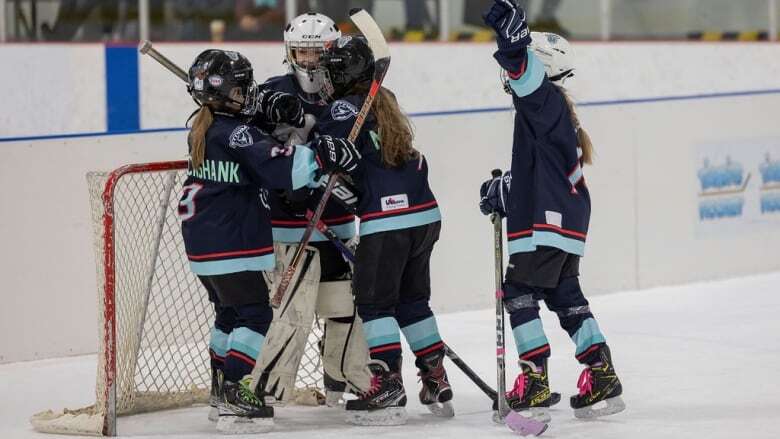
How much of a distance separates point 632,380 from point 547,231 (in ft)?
2.67

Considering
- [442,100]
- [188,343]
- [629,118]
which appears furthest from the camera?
[442,100]

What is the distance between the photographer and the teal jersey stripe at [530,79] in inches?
140

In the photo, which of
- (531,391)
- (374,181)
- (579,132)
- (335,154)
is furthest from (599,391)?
(335,154)

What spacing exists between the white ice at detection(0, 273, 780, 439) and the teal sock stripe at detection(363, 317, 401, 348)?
8.4 inches

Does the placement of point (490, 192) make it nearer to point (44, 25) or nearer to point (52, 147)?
point (52, 147)

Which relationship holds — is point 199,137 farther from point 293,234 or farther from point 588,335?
point 588,335

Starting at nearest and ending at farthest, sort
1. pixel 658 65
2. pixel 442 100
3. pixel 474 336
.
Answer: pixel 474 336
pixel 442 100
pixel 658 65

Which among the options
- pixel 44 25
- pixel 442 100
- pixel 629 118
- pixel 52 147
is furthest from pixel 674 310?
pixel 44 25

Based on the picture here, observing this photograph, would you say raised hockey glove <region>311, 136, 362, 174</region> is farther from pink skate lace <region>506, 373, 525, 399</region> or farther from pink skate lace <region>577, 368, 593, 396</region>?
pink skate lace <region>577, 368, 593, 396</region>

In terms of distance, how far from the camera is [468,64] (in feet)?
22.7

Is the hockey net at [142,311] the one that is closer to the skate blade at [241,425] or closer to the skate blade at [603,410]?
the skate blade at [241,425]

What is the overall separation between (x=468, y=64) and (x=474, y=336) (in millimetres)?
2190

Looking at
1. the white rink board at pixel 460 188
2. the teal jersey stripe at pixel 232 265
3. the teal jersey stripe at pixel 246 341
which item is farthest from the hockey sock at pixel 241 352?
the white rink board at pixel 460 188

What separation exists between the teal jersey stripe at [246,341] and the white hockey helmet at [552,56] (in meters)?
0.95
